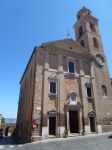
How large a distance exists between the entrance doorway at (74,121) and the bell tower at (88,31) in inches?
404

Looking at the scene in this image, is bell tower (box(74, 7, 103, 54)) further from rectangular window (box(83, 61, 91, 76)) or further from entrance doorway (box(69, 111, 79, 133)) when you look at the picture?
entrance doorway (box(69, 111, 79, 133))

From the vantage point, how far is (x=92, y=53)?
22094 millimetres

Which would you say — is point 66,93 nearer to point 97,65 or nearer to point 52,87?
point 52,87

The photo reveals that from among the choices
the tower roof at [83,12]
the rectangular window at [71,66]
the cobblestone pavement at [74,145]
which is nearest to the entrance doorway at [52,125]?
the cobblestone pavement at [74,145]

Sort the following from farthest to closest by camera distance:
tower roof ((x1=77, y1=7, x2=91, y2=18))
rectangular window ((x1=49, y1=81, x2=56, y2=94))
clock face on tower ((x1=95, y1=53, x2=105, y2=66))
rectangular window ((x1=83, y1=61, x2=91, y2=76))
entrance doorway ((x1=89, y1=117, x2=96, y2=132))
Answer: tower roof ((x1=77, y1=7, x2=91, y2=18)) → clock face on tower ((x1=95, y1=53, x2=105, y2=66)) → rectangular window ((x1=83, y1=61, x2=91, y2=76)) → entrance doorway ((x1=89, y1=117, x2=96, y2=132)) → rectangular window ((x1=49, y1=81, x2=56, y2=94))

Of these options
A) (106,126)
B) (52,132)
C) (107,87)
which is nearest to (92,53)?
(107,87)

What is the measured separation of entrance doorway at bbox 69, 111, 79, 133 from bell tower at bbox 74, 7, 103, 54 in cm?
A: 1026

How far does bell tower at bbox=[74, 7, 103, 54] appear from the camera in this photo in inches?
919

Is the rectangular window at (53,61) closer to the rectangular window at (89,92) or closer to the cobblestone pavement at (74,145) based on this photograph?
the rectangular window at (89,92)

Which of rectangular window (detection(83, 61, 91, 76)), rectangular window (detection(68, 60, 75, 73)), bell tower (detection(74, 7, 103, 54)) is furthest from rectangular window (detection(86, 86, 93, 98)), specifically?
bell tower (detection(74, 7, 103, 54))

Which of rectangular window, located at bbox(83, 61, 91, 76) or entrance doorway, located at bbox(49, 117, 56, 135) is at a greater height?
rectangular window, located at bbox(83, 61, 91, 76)

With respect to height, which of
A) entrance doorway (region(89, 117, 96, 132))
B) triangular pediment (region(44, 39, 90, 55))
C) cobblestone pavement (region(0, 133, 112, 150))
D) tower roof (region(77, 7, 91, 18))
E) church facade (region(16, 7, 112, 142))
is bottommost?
cobblestone pavement (region(0, 133, 112, 150))

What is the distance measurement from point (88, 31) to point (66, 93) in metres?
12.4

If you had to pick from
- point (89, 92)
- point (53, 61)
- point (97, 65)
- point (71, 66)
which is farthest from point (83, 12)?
point (89, 92)
